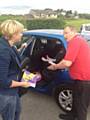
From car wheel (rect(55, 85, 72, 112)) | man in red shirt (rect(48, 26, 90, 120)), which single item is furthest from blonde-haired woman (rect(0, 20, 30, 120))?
car wheel (rect(55, 85, 72, 112))

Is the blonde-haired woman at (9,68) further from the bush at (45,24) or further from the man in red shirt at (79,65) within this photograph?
the bush at (45,24)

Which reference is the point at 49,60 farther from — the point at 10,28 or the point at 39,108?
the point at 10,28

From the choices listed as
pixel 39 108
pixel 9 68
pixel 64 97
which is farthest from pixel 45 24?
pixel 9 68

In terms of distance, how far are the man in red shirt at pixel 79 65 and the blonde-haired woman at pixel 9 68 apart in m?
1.11

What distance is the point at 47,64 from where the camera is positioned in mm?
6391

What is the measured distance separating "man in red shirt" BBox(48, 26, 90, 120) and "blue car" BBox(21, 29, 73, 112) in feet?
2.88

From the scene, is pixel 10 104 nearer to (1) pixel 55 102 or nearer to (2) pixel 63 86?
(2) pixel 63 86

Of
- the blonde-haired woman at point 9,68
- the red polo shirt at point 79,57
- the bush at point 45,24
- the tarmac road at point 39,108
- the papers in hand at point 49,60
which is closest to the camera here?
the blonde-haired woman at point 9,68

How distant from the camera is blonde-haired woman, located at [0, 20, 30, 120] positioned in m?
3.49

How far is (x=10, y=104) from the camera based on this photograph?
149 inches

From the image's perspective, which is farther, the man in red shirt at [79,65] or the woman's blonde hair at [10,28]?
the man in red shirt at [79,65]

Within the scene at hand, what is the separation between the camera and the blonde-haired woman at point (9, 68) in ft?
11.5

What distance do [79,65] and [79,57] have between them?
0.42 feet

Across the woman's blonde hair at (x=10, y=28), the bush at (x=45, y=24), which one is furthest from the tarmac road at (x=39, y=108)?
the bush at (x=45, y=24)
